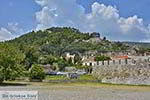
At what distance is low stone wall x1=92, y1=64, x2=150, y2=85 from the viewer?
42.8 metres

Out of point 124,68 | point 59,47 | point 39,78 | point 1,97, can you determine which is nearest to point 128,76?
point 124,68

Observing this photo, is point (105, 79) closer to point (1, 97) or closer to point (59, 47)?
point (1, 97)

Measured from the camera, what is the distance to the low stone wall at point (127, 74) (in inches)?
1687

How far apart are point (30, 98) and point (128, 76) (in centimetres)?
3586

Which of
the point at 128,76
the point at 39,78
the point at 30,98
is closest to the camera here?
the point at 30,98

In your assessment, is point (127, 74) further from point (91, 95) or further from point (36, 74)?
point (91, 95)

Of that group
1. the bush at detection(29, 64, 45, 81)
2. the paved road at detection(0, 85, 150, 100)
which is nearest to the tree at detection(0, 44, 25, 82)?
the bush at detection(29, 64, 45, 81)

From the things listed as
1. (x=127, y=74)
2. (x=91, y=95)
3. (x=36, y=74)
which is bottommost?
(x=91, y=95)

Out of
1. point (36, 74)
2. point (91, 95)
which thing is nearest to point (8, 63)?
point (36, 74)

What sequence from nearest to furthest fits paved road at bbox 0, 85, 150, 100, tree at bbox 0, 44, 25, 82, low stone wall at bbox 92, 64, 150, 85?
1. paved road at bbox 0, 85, 150, 100
2. low stone wall at bbox 92, 64, 150, 85
3. tree at bbox 0, 44, 25, 82

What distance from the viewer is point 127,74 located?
4509 cm

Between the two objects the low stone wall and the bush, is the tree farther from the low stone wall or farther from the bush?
the low stone wall

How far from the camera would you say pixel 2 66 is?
144 ft

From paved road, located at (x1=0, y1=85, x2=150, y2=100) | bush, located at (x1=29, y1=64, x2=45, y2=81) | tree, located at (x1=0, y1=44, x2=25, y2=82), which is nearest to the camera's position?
paved road, located at (x1=0, y1=85, x2=150, y2=100)
